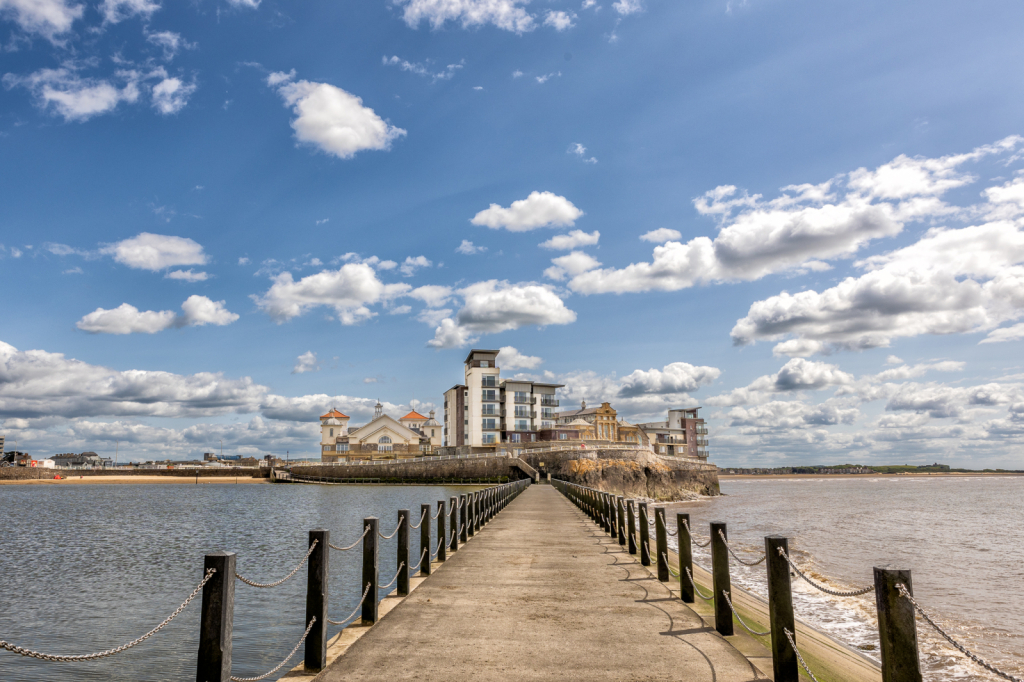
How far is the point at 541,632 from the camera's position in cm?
728

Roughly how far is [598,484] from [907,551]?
40.4 meters

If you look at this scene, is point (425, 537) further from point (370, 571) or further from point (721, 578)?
point (721, 578)

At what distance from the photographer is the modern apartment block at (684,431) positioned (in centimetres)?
12850

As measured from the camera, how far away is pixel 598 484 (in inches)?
2574

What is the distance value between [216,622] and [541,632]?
13.0ft

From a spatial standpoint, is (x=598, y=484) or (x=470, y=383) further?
(x=470, y=383)

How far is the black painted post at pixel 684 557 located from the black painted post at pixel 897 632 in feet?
13.7

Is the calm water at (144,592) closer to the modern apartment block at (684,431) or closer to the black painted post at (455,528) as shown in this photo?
the black painted post at (455,528)

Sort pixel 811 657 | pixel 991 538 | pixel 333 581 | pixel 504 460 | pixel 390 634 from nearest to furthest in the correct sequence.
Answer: pixel 390 634
pixel 811 657
pixel 333 581
pixel 991 538
pixel 504 460

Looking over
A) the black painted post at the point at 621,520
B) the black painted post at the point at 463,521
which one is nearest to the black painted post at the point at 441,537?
the black painted post at the point at 463,521

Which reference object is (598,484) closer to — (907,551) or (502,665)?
(907,551)

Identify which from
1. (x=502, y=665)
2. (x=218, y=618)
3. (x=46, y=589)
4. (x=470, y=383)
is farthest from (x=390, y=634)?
(x=470, y=383)

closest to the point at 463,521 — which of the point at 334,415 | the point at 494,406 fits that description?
the point at 494,406

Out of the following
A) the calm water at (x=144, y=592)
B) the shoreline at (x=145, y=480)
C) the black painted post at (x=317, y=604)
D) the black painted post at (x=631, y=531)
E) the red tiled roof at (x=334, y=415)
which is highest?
the red tiled roof at (x=334, y=415)
